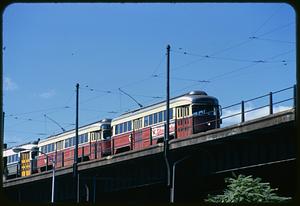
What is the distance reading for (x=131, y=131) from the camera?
3791cm

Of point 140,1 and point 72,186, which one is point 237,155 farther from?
point 140,1

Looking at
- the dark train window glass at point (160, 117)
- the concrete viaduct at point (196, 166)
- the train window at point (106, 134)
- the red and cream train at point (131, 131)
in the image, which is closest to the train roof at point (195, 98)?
the red and cream train at point (131, 131)

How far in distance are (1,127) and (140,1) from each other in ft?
2.86

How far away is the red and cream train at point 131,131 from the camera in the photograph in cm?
3378

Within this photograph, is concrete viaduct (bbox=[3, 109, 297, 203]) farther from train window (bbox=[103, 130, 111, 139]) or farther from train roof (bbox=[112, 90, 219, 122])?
train roof (bbox=[112, 90, 219, 122])

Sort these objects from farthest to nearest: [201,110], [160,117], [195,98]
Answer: [160,117] → [201,110] → [195,98]

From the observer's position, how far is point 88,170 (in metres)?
42.2

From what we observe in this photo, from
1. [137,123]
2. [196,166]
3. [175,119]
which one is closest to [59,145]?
[137,123]

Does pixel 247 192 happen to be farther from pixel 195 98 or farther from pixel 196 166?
pixel 195 98

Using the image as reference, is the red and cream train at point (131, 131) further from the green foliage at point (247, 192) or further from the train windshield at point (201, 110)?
the green foliage at point (247, 192)

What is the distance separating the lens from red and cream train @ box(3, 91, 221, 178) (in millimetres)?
33781

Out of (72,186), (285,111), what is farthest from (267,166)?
(72,186)

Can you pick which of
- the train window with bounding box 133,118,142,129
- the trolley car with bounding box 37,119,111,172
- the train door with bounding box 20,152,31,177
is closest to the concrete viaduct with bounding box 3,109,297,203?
the trolley car with bounding box 37,119,111,172

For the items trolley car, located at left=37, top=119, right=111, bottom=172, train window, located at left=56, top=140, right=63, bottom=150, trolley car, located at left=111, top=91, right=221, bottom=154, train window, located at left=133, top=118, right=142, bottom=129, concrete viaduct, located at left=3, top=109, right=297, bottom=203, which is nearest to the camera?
concrete viaduct, located at left=3, top=109, right=297, bottom=203
